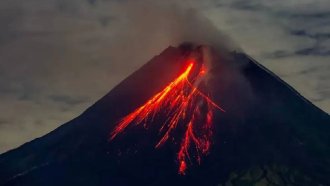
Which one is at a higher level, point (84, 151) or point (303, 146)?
point (84, 151)

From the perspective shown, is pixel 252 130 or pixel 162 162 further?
pixel 252 130

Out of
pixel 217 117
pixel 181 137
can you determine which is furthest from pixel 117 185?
pixel 217 117

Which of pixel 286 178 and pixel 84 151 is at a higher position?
pixel 84 151

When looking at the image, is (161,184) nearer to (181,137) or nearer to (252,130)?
(181,137)

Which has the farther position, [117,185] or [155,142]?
[155,142]

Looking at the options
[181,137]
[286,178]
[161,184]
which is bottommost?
[286,178]

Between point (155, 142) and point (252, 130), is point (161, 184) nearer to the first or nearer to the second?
point (155, 142)

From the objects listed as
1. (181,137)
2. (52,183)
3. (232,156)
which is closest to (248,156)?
(232,156)
